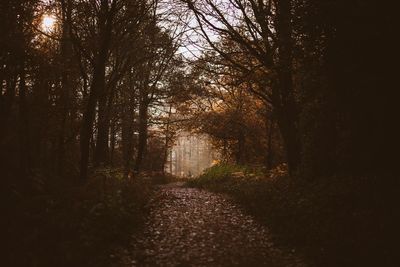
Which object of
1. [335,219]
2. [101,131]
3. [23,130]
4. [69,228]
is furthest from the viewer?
[101,131]

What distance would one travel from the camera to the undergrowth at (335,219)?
260 inches

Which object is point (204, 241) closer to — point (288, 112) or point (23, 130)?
point (23, 130)

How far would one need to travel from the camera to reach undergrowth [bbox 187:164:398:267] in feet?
21.6

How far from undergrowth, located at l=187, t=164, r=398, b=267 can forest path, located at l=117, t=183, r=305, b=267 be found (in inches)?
18.3

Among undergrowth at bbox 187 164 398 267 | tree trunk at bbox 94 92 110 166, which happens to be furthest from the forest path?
tree trunk at bbox 94 92 110 166

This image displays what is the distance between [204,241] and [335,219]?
2946 millimetres

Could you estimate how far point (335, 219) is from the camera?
804 centimetres

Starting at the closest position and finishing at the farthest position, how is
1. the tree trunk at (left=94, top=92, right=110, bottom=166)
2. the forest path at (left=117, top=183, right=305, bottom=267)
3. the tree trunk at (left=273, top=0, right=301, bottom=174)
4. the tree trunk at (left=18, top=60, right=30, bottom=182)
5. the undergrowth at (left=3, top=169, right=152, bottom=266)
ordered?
the undergrowth at (left=3, top=169, right=152, bottom=266) → the forest path at (left=117, top=183, right=305, bottom=267) → the tree trunk at (left=18, top=60, right=30, bottom=182) → the tree trunk at (left=273, top=0, right=301, bottom=174) → the tree trunk at (left=94, top=92, right=110, bottom=166)

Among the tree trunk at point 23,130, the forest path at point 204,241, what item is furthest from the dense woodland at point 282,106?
the forest path at point 204,241

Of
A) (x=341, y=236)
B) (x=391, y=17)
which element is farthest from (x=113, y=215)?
(x=391, y=17)

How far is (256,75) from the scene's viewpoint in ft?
49.1

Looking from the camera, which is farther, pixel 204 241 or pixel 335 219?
pixel 204 241

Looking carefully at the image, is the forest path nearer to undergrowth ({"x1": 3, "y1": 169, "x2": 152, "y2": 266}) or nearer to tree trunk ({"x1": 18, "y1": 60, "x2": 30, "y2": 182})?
undergrowth ({"x1": 3, "y1": 169, "x2": 152, "y2": 266})

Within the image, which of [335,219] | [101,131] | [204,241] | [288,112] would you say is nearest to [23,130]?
[204,241]
